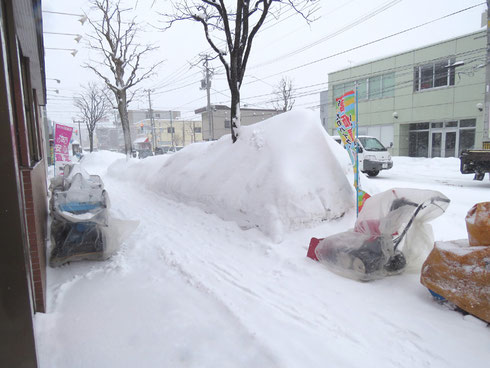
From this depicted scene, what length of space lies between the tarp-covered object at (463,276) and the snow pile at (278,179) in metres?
2.22

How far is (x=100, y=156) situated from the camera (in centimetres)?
2900

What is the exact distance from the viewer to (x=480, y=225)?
9.51ft

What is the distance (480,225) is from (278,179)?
9.73 ft

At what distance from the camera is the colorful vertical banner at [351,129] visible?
5.20 meters

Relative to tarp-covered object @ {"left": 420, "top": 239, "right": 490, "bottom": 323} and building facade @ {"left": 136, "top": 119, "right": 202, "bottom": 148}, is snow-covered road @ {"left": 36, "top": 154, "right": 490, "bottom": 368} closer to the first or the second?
tarp-covered object @ {"left": 420, "top": 239, "right": 490, "bottom": 323}

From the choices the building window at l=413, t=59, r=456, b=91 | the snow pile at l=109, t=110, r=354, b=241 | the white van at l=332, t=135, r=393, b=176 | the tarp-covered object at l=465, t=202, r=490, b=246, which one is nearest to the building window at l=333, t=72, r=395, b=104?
the building window at l=413, t=59, r=456, b=91

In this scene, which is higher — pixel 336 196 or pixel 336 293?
pixel 336 196

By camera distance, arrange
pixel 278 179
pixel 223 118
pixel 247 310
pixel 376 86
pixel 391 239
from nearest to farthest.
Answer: pixel 247 310
pixel 391 239
pixel 278 179
pixel 376 86
pixel 223 118

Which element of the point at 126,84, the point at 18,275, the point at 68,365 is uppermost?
the point at 126,84

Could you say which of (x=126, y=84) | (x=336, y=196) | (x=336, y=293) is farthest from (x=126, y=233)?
(x=126, y=84)

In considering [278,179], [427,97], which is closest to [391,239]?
[278,179]

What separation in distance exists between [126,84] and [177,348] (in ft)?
69.4

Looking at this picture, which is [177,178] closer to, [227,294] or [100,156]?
[227,294]

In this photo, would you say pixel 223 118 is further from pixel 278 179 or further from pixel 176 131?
pixel 278 179
